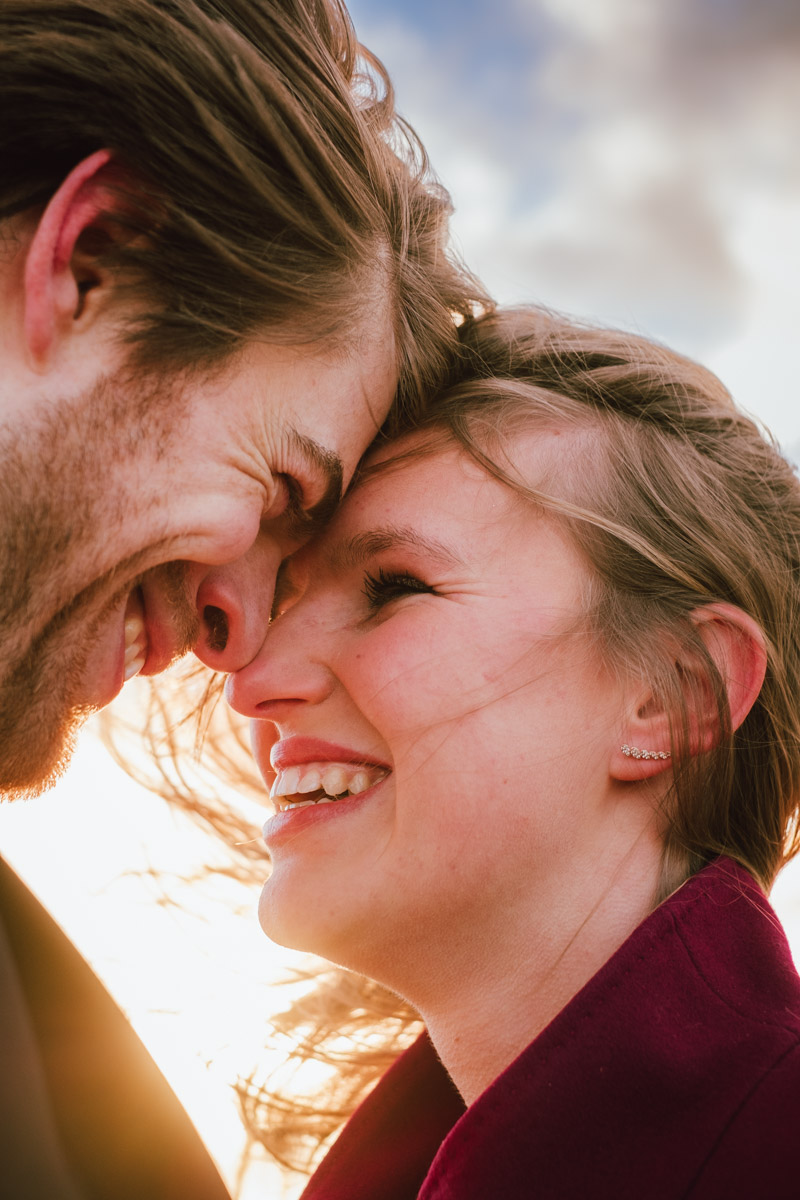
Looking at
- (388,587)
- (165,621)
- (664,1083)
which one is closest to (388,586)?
(388,587)

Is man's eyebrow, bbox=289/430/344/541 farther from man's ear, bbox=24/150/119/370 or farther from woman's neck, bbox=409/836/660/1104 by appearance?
woman's neck, bbox=409/836/660/1104

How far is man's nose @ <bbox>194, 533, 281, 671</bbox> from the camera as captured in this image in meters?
1.98

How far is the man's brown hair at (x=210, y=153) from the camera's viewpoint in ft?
5.28

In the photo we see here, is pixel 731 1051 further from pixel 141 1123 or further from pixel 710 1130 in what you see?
pixel 141 1123

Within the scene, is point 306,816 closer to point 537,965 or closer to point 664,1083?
point 537,965

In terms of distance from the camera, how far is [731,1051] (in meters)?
1.52

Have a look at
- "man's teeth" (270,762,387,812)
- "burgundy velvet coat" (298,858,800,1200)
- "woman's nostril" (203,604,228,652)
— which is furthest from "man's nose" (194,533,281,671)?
"burgundy velvet coat" (298,858,800,1200)

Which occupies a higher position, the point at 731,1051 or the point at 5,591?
the point at 5,591

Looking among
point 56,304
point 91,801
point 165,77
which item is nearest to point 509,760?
point 56,304

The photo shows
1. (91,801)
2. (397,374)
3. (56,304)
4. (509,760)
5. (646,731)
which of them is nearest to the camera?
(56,304)

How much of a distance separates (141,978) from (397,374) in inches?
88.2

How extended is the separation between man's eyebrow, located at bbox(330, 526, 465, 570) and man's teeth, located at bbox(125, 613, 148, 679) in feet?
1.36

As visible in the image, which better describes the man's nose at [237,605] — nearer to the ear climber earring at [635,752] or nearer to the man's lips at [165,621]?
the man's lips at [165,621]

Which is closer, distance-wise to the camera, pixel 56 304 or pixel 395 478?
pixel 56 304
